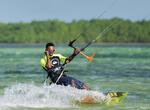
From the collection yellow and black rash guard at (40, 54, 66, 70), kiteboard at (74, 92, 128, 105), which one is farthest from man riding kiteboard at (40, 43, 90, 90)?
kiteboard at (74, 92, 128, 105)

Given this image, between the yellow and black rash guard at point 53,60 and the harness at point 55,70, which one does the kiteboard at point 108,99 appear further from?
the yellow and black rash guard at point 53,60

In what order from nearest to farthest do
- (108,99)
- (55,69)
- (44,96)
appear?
1. (55,69)
2. (108,99)
3. (44,96)

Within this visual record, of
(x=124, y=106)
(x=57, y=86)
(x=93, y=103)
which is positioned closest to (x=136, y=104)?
(x=124, y=106)

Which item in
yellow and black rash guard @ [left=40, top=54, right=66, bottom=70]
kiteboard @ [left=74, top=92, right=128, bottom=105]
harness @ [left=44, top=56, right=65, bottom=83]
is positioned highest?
yellow and black rash guard @ [left=40, top=54, right=66, bottom=70]

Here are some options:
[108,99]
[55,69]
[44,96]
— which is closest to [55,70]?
[55,69]

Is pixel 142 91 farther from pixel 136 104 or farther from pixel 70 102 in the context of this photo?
pixel 70 102

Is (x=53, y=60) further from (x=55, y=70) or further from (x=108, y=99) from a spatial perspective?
(x=108, y=99)

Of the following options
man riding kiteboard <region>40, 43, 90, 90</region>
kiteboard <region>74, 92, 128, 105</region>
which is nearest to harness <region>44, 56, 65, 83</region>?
man riding kiteboard <region>40, 43, 90, 90</region>

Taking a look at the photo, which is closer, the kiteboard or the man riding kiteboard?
the man riding kiteboard

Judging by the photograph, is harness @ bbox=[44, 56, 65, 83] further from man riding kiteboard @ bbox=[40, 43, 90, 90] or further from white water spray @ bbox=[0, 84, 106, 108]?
white water spray @ bbox=[0, 84, 106, 108]

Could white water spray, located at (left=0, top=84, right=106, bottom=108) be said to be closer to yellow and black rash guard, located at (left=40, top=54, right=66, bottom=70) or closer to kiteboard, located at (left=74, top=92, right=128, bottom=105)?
kiteboard, located at (left=74, top=92, right=128, bottom=105)

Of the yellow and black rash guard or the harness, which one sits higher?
the yellow and black rash guard

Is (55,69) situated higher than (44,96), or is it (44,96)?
(55,69)

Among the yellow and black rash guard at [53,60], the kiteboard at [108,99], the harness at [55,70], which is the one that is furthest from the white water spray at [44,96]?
the yellow and black rash guard at [53,60]
